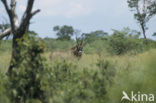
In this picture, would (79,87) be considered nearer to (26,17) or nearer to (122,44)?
(26,17)

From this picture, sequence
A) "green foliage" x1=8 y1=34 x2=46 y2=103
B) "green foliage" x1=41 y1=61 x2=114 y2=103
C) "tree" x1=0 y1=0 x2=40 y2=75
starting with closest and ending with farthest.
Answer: "green foliage" x1=41 y1=61 x2=114 y2=103 < "green foliage" x1=8 y1=34 x2=46 y2=103 < "tree" x1=0 y1=0 x2=40 y2=75

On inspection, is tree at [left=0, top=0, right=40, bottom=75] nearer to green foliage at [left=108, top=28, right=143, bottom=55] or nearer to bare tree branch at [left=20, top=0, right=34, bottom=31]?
bare tree branch at [left=20, top=0, right=34, bottom=31]

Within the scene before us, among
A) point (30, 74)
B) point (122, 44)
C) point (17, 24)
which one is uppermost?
point (17, 24)

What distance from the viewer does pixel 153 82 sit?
14.6 ft

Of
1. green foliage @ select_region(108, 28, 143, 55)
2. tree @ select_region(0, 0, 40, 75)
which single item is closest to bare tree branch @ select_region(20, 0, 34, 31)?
tree @ select_region(0, 0, 40, 75)

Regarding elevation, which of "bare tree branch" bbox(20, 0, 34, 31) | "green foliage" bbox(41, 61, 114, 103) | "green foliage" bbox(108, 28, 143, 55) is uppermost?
"bare tree branch" bbox(20, 0, 34, 31)

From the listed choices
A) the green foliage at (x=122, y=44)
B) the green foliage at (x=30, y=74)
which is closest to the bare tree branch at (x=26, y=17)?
the green foliage at (x=30, y=74)

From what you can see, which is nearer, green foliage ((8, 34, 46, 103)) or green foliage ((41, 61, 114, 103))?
green foliage ((41, 61, 114, 103))

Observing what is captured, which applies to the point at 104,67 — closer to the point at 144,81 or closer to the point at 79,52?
the point at 144,81

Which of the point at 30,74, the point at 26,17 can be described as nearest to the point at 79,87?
the point at 30,74

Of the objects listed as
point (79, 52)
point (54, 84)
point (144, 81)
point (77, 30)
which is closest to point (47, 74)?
point (54, 84)

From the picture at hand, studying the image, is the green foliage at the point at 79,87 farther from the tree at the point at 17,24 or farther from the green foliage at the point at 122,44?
the green foliage at the point at 122,44

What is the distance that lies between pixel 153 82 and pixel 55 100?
4.31 ft

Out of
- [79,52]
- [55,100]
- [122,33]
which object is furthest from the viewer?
[122,33]
